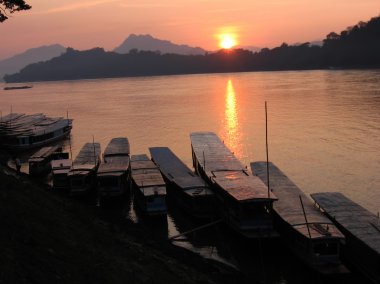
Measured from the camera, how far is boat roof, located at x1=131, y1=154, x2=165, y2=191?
39.4 meters

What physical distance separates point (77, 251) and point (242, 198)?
42.3 feet

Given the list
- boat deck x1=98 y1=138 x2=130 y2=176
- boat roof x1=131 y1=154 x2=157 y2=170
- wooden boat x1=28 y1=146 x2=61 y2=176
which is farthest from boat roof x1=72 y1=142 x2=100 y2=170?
wooden boat x1=28 y1=146 x2=61 y2=176

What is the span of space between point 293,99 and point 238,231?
353ft

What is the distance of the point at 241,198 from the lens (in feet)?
104

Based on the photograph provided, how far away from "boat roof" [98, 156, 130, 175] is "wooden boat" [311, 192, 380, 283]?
18844 millimetres

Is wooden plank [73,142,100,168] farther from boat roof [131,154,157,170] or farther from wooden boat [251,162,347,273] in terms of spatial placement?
wooden boat [251,162,347,273]

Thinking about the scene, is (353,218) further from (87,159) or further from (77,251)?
(87,159)

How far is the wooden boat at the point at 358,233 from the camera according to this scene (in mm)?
25844

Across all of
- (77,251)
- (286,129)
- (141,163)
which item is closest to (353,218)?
(77,251)

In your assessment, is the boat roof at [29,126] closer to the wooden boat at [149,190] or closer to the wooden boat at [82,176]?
the wooden boat at [82,176]

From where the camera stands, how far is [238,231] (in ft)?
105

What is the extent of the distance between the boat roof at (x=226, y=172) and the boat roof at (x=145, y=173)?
14.3 feet

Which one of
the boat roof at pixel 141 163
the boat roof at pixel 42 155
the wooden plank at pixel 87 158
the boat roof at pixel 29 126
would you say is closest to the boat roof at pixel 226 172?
the boat roof at pixel 141 163

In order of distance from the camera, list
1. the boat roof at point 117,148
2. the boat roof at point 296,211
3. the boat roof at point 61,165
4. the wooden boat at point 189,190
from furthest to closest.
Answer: the boat roof at point 117,148 < the boat roof at point 61,165 < the wooden boat at point 189,190 < the boat roof at point 296,211
